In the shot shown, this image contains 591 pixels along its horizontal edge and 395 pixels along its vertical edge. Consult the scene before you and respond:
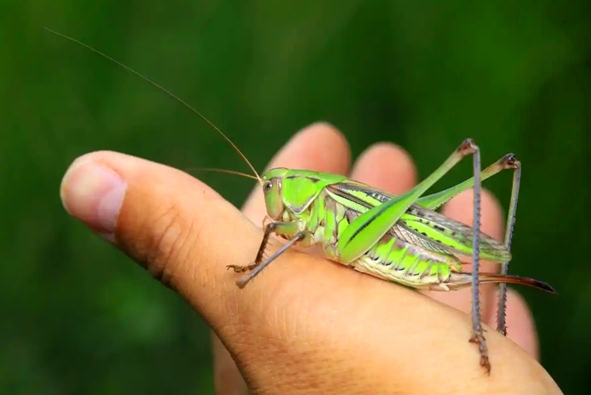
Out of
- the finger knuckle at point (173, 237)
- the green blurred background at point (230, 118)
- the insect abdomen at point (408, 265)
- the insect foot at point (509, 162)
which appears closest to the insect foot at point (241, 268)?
the finger knuckle at point (173, 237)

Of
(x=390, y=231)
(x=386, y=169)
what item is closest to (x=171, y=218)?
(x=390, y=231)

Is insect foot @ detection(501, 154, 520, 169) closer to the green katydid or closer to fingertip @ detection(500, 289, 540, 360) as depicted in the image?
the green katydid

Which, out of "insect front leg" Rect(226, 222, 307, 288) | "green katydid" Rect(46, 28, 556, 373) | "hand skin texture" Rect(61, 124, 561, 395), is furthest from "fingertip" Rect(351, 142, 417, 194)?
"hand skin texture" Rect(61, 124, 561, 395)

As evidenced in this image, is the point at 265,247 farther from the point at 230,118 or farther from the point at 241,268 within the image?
the point at 230,118

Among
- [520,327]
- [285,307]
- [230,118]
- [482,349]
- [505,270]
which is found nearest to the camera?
[482,349]

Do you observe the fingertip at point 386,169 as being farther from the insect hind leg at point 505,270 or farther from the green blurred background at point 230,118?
the insect hind leg at point 505,270

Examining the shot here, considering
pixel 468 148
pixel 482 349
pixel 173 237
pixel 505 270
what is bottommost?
pixel 173 237

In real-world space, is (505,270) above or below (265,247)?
above

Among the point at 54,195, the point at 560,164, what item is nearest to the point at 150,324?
the point at 54,195
